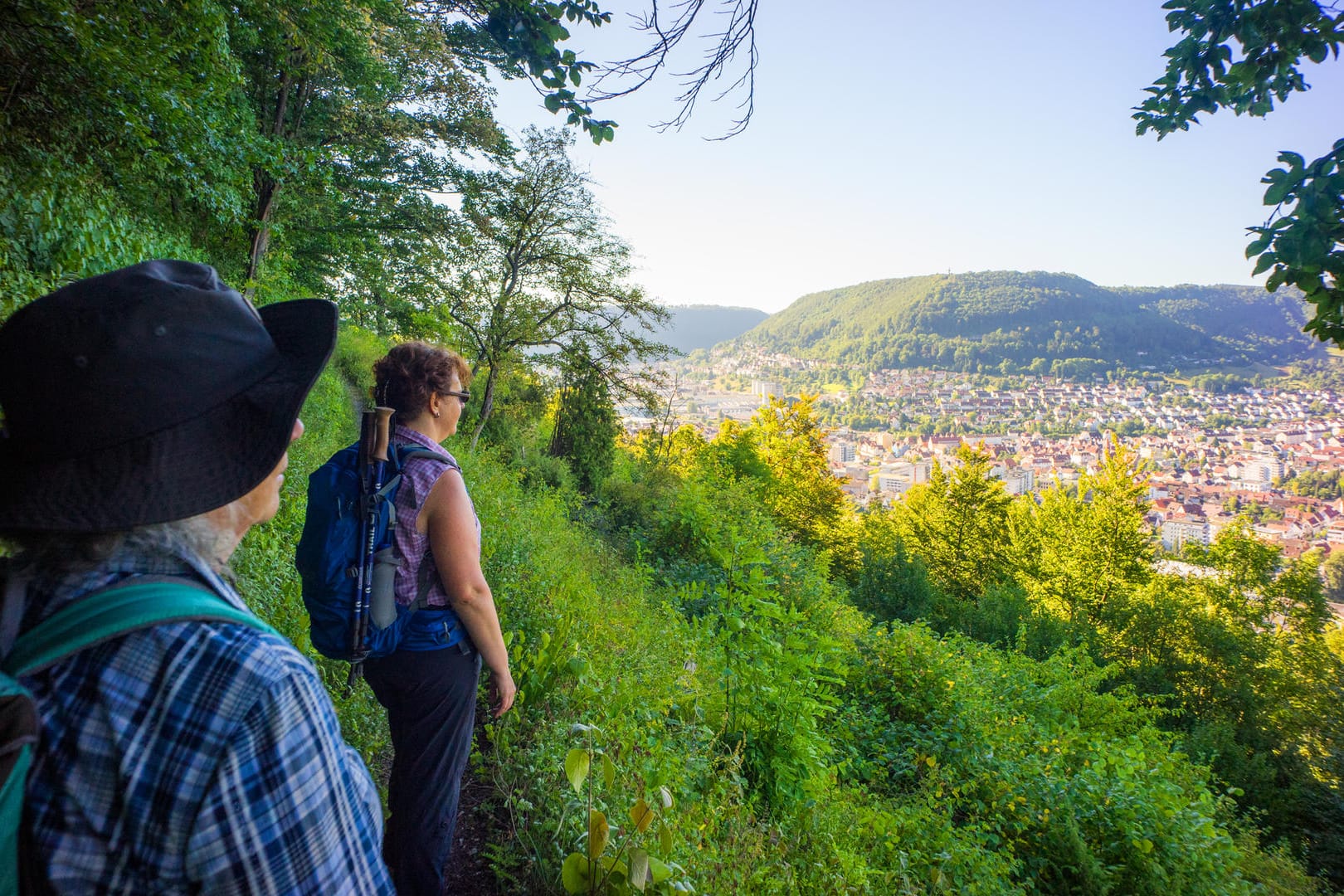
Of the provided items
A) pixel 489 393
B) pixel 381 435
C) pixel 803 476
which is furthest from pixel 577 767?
pixel 803 476

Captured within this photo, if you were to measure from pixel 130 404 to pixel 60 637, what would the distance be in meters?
0.28

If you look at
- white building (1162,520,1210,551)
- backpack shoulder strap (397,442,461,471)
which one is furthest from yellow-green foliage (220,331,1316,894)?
white building (1162,520,1210,551)

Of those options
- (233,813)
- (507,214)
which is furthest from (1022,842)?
(507,214)

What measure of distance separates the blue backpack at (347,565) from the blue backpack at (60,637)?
1.19m

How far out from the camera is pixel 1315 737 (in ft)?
60.9

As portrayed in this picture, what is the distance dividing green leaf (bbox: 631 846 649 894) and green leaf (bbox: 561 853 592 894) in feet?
0.76

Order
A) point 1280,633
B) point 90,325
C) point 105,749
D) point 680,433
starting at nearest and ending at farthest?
point 105,749
point 90,325
point 1280,633
point 680,433

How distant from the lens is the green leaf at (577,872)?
5.83 ft

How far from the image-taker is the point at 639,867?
163 cm

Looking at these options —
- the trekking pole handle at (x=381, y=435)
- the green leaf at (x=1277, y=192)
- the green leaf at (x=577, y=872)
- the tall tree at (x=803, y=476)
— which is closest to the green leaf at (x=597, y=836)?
the green leaf at (x=577, y=872)

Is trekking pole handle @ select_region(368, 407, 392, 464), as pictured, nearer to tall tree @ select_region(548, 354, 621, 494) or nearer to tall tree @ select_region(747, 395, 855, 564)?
tall tree @ select_region(548, 354, 621, 494)

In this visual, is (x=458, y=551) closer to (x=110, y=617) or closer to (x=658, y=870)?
(x=658, y=870)

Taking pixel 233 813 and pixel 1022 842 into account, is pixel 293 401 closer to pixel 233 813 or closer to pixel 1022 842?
pixel 233 813

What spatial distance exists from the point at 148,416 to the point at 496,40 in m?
2.70
